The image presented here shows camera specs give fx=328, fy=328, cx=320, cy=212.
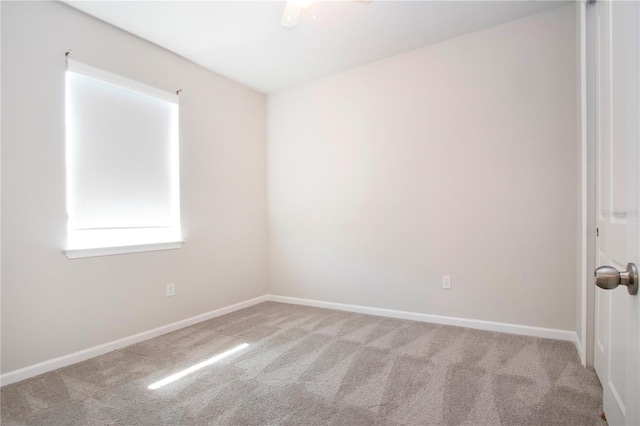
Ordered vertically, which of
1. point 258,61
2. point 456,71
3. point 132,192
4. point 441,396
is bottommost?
point 441,396

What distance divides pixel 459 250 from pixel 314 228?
1.59m

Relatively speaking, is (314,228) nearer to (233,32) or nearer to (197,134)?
(197,134)

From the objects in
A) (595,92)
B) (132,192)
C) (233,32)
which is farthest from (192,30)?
(595,92)

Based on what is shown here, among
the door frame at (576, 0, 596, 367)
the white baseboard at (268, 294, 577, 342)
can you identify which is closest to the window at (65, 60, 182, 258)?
the white baseboard at (268, 294, 577, 342)

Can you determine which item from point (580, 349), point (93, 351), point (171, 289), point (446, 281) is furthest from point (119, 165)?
point (580, 349)

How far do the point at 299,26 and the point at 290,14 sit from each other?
74cm

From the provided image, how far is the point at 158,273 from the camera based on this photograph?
9.74 feet

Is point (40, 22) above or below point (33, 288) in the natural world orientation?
above

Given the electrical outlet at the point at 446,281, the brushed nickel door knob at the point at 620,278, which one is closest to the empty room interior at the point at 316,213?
the electrical outlet at the point at 446,281

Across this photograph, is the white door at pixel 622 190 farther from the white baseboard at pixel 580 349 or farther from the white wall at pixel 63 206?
the white wall at pixel 63 206

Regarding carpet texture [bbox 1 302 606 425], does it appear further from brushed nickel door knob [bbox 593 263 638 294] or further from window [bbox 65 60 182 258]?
brushed nickel door knob [bbox 593 263 638 294]

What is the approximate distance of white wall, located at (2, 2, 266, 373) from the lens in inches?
84.1

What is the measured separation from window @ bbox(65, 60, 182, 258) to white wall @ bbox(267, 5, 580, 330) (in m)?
1.41

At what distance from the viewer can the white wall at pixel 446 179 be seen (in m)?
2.63
